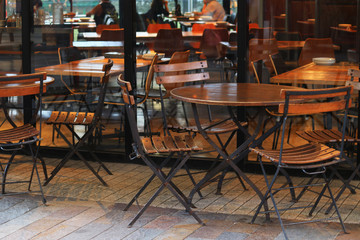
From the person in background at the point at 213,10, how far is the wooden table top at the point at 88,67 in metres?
0.80

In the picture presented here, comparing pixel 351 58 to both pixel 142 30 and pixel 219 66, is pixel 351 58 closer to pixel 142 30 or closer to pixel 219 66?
pixel 219 66

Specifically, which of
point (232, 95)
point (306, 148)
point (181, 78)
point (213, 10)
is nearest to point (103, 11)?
point (213, 10)

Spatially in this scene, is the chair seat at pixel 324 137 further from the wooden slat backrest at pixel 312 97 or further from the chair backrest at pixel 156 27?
the chair backrest at pixel 156 27

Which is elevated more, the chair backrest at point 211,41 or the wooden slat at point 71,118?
the chair backrest at point 211,41

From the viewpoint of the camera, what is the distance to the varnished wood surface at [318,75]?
6.10 m

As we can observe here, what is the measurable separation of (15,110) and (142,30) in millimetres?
1775

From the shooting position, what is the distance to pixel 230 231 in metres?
4.81

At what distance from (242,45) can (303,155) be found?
188 centimetres

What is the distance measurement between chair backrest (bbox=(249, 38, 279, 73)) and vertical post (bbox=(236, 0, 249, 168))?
0.05 meters

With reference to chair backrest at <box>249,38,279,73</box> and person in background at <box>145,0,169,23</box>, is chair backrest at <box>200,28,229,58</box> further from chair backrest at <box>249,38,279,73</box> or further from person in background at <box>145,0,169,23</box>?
person in background at <box>145,0,169,23</box>

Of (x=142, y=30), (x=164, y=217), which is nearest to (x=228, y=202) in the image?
(x=164, y=217)

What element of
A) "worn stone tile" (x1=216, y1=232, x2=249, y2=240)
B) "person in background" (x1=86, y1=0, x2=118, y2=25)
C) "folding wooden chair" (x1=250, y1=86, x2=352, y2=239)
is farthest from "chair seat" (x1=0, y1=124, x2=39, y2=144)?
"folding wooden chair" (x1=250, y1=86, x2=352, y2=239)

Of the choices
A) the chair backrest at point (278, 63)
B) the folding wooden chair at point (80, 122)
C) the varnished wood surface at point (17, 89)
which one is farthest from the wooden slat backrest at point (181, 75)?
the varnished wood surface at point (17, 89)

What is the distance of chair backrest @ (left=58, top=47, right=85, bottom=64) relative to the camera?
Result: 689cm
